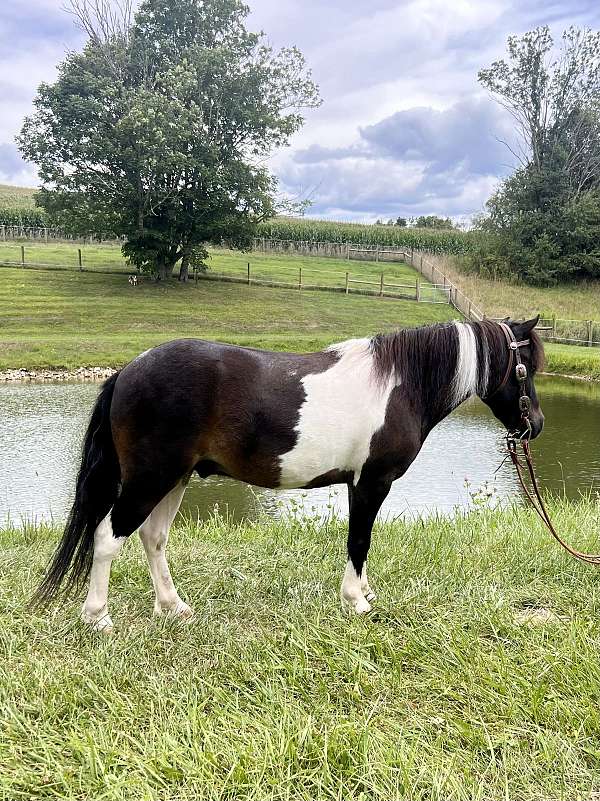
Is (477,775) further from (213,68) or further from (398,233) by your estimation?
(398,233)

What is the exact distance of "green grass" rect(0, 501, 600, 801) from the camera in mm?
2020

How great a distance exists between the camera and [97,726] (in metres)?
2.24

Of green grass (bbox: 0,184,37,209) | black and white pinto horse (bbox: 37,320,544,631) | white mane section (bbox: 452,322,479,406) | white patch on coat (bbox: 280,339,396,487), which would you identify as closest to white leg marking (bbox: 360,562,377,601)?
black and white pinto horse (bbox: 37,320,544,631)

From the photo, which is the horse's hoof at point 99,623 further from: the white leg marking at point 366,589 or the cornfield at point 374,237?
the cornfield at point 374,237

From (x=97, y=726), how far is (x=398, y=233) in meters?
43.9

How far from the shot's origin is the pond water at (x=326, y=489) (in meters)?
6.77

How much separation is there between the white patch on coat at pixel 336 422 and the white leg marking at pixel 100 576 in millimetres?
916

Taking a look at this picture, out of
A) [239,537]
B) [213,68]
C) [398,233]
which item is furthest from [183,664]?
[398,233]

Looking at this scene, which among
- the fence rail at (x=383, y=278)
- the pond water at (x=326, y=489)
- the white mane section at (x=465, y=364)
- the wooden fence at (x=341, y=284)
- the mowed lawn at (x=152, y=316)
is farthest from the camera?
the wooden fence at (x=341, y=284)

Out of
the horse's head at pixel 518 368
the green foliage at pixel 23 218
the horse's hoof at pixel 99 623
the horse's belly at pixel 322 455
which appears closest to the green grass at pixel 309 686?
the horse's hoof at pixel 99 623

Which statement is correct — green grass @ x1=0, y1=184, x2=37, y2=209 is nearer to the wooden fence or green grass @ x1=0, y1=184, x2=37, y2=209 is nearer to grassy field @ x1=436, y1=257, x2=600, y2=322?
the wooden fence

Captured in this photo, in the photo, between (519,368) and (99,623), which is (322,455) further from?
(99,623)

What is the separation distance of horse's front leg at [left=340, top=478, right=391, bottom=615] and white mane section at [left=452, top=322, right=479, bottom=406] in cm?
67

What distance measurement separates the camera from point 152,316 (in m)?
20.4
